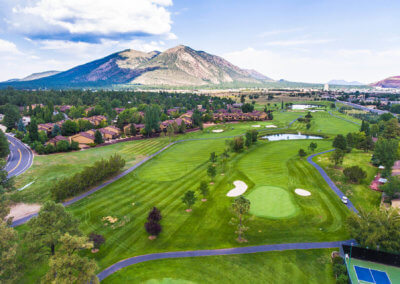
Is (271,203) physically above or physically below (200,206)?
below

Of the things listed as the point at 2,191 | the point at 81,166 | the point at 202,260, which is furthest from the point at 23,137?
the point at 202,260

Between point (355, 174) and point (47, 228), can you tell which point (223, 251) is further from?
point (355, 174)

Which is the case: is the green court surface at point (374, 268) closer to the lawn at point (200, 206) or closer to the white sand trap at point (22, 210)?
the lawn at point (200, 206)

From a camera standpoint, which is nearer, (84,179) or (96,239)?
(96,239)

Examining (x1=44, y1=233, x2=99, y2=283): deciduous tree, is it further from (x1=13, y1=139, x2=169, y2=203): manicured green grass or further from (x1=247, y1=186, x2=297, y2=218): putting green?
(x1=13, y1=139, x2=169, y2=203): manicured green grass

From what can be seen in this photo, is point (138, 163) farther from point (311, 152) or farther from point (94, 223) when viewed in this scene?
point (311, 152)

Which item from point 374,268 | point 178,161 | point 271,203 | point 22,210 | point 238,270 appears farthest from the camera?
point 178,161

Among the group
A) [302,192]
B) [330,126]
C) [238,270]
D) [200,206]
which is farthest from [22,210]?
[330,126]

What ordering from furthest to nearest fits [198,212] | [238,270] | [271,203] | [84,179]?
[84,179] < [271,203] < [198,212] < [238,270]
